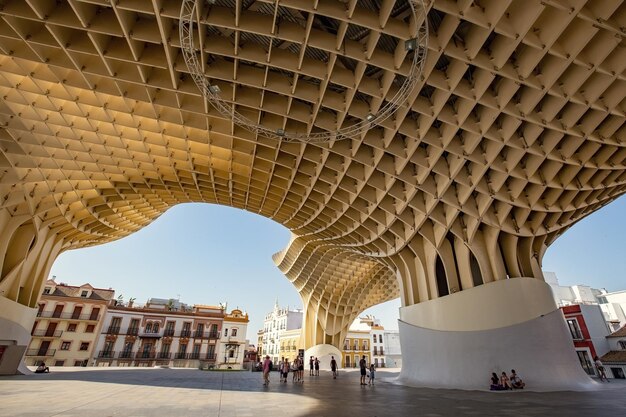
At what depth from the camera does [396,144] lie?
1614 centimetres

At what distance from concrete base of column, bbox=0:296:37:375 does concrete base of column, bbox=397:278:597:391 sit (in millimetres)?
28375

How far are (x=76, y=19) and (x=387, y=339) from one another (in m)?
84.3

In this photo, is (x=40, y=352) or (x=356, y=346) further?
(x=356, y=346)

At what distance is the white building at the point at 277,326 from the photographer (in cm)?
8138

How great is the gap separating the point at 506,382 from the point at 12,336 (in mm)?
32575

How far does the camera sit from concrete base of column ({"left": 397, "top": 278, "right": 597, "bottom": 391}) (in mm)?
15625

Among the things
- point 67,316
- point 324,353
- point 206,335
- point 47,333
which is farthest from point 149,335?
point 324,353

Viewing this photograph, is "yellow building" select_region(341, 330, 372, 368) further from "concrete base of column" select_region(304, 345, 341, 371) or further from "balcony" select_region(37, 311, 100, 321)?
"balcony" select_region(37, 311, 100, 321)

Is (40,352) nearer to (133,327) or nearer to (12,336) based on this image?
(133,327)

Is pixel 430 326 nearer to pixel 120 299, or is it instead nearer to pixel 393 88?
pixel 393 88

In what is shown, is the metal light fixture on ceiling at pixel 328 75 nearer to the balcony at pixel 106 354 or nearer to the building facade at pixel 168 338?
the building facade at pixel 168 338

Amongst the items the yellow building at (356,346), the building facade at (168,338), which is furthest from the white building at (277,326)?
the building facade at (168,338)

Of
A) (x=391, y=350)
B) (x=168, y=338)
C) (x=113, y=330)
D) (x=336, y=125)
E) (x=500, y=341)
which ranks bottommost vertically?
(x=500, y=341)

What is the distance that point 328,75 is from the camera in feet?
39.3
